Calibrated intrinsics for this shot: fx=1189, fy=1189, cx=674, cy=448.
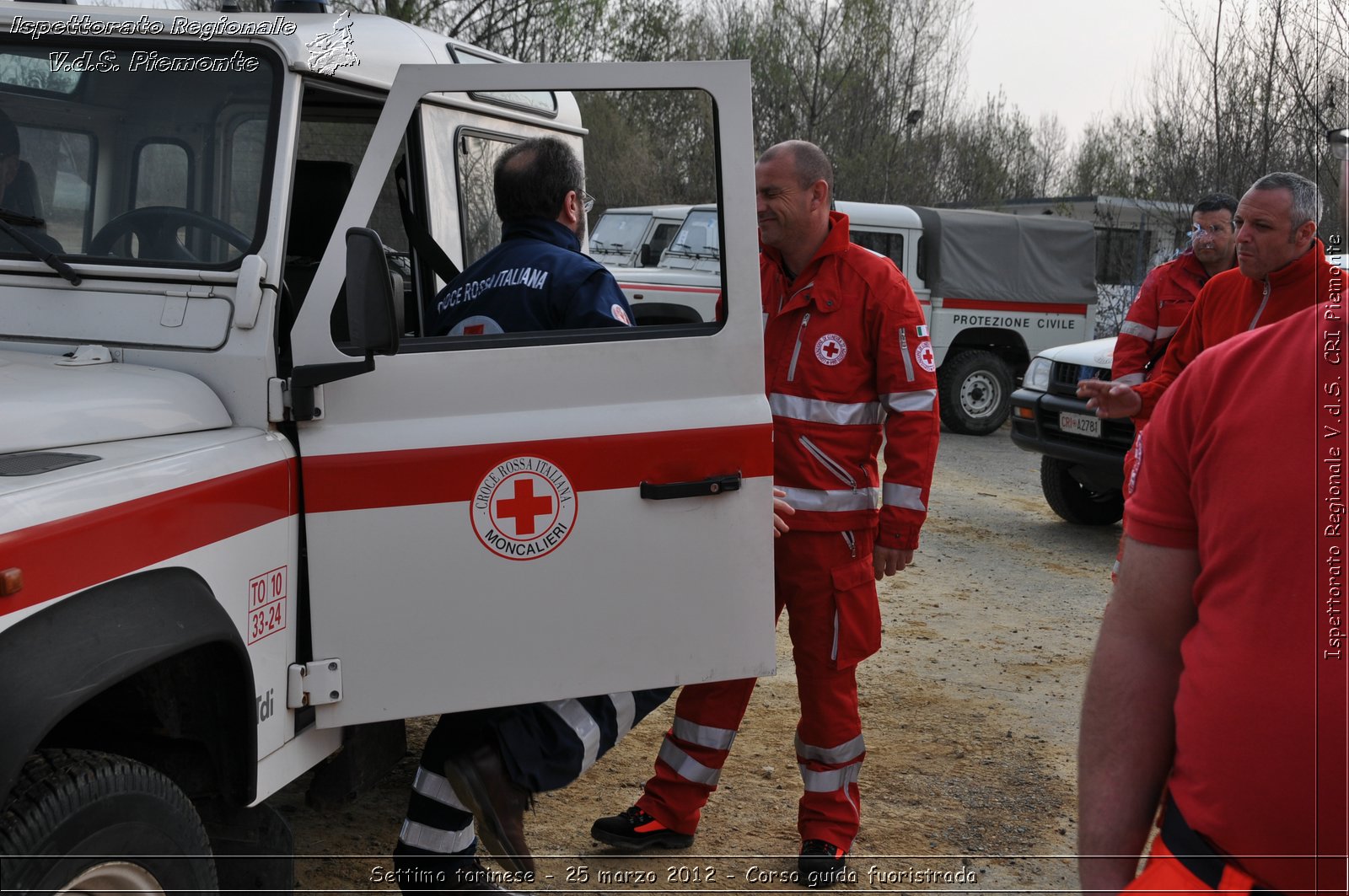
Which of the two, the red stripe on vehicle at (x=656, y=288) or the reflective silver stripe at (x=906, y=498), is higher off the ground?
the red stripe on vehicle at (x=656, y=288)

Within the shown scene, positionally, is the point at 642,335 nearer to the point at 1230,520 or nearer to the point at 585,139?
the point at 585,139

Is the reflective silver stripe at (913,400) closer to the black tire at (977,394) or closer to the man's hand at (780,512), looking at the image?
the man's hand at (780,512)

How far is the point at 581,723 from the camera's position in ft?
9.05

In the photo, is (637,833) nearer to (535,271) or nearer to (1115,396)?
(535,271)

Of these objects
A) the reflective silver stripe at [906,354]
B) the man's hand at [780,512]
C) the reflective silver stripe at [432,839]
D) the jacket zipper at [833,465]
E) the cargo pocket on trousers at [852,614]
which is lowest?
the reflective silver stripe at [432,839]

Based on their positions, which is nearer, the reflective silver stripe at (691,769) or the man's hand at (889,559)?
the man's hand at (889,559)

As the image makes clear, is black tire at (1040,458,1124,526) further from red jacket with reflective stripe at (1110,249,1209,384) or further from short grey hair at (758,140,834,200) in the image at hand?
short grey hair at (758,140,834,200)

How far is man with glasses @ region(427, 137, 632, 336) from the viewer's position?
109 inches

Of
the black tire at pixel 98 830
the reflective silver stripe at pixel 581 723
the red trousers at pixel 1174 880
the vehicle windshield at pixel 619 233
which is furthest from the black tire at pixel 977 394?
the red trousers at pixel 1174 880

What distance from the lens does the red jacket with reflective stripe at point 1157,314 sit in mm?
5418

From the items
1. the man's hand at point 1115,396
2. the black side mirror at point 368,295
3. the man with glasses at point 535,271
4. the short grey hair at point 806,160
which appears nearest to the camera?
the black side mirror at point 368,295

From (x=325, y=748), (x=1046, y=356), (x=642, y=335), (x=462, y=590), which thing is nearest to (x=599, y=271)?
(x=642, y=335)

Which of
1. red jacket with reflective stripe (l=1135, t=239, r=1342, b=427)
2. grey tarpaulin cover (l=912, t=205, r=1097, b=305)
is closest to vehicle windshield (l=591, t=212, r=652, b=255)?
grey tarpaulin cover (l=912, t=205, r=1097, b=305)

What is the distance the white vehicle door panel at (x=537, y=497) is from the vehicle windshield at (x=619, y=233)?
30.3 feet
